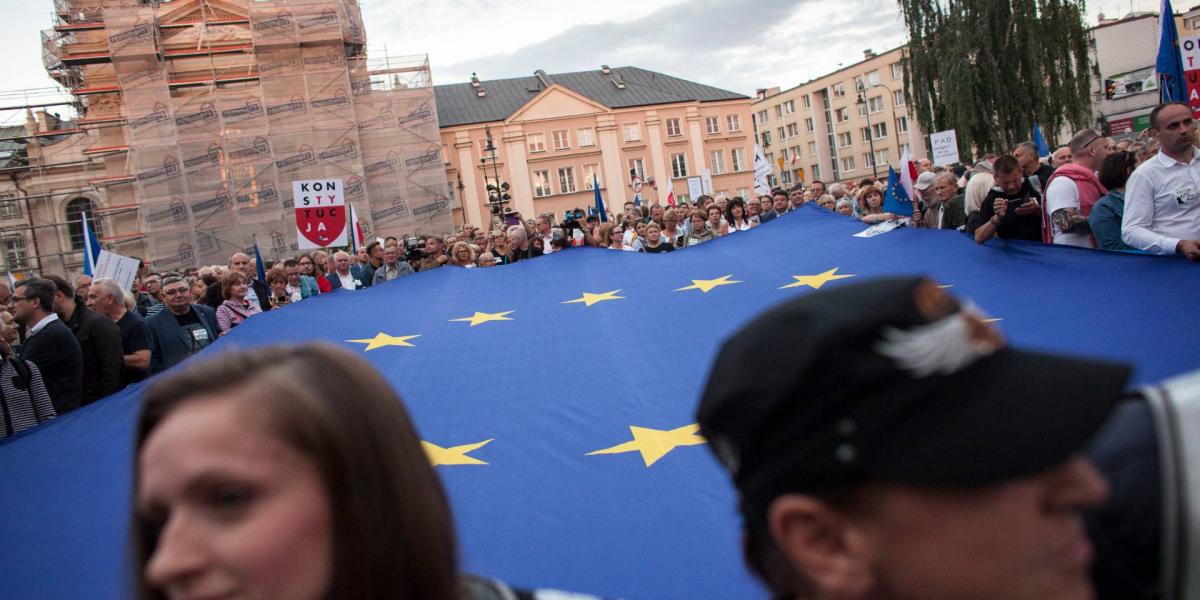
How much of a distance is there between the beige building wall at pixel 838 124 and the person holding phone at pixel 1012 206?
67.6 metres

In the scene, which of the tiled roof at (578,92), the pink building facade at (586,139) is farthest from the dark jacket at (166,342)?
the tiled roof at (578,92)

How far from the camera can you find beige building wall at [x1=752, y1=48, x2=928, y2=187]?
76438 mm

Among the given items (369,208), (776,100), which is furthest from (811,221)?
(776,100)

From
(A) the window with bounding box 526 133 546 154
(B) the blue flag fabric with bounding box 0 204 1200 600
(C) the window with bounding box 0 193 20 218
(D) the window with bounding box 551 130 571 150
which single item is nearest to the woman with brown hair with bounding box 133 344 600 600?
(B) the blue flag fabric with bounding box 0 204 1200 600

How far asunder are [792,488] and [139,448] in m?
0.92

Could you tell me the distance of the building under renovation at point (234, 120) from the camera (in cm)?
3097

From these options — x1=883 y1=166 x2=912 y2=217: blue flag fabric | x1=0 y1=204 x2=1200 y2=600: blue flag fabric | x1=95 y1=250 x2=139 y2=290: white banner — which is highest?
x1=95 y1=250 x2=139 y2=290: white banner

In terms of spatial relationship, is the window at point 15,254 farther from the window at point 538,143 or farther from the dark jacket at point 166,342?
the dark jacket at point 166,342

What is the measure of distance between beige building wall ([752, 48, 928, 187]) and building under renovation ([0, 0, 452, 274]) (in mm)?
44016

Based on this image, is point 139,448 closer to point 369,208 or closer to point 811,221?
point 811,221

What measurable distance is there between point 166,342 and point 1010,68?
25.2m

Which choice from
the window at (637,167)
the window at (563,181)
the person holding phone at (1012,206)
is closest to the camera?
the person holding phone at (1012,206)

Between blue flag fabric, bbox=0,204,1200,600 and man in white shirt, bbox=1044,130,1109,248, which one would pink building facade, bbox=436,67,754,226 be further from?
man in white shirt, bbox=1044,130,1109,248

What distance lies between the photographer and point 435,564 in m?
1.17
